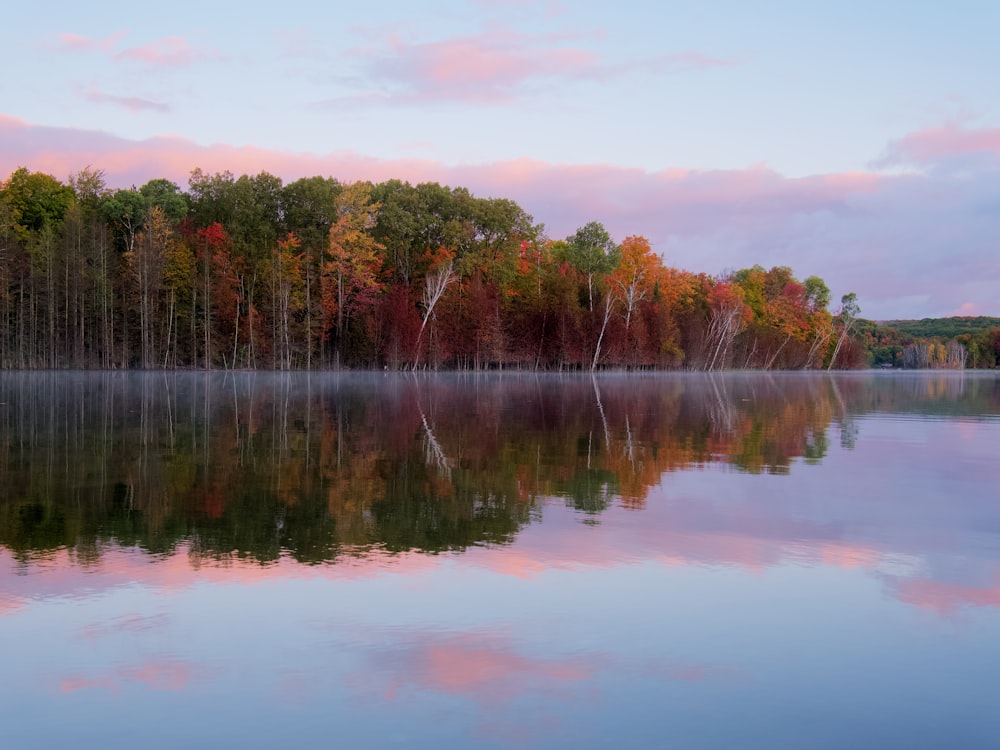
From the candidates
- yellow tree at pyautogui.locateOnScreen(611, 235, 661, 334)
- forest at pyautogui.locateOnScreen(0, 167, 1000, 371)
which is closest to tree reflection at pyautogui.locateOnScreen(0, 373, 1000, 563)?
forest at pyautogui.locateOnScreen(0, 167, 1000, 371)

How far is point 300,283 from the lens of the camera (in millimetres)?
68500

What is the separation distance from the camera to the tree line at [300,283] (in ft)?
206

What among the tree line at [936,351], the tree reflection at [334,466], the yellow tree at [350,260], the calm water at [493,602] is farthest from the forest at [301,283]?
the tree line at [936,351]

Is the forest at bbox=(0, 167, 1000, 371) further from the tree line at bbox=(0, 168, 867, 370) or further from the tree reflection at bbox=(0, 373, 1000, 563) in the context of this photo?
the tree reflection at bbox=(0, 373, 1000, 563)

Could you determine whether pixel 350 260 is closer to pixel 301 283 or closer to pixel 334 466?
pixel 301 283

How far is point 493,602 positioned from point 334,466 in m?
6.94

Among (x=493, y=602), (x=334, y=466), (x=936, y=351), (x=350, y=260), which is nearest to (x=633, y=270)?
(x=350, y=260)

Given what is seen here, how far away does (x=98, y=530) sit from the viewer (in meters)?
8.23

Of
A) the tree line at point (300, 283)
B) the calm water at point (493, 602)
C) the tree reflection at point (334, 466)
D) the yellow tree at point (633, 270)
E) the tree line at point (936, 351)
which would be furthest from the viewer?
the tree line at point (936, 351)

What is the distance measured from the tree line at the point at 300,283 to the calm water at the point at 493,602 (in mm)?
53691

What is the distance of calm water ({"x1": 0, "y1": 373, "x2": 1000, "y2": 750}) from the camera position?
14.1 feet

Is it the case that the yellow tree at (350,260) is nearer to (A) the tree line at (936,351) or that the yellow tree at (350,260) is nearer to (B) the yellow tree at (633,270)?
(B) the yellow tree at (633,270)

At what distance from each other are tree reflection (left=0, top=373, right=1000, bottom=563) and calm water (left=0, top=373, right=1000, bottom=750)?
8 cm

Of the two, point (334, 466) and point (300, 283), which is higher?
point (300, 283)
